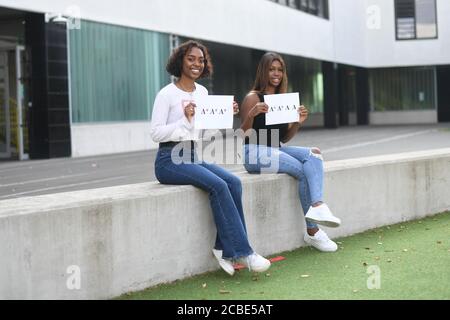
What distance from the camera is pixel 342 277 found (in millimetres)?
5129

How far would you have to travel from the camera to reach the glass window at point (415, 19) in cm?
3953

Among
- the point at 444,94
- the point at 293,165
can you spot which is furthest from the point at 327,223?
the point at 444,94

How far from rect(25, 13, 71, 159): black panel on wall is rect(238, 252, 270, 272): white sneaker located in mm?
12983

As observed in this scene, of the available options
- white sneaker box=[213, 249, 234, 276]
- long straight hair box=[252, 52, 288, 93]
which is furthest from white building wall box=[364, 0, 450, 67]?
white sneaker box=[213, 249, 234, 276]

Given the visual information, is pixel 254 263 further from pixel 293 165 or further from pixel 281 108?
pixel 281 108

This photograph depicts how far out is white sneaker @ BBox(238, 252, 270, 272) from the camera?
5.07m

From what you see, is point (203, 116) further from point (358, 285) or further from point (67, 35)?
point (67, 35)

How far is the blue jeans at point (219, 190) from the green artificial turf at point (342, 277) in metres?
0.26

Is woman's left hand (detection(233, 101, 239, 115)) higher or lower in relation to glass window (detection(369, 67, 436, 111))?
lower

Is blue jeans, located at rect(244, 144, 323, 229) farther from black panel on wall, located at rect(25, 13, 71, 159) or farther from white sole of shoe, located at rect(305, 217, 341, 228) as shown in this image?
black panel on wall, located at rect(25, 13, 71, 159)

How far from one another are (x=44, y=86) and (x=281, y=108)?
39.8ft

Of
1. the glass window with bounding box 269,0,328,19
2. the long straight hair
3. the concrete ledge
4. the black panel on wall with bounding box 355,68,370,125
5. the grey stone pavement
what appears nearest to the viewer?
the concrete ledge
